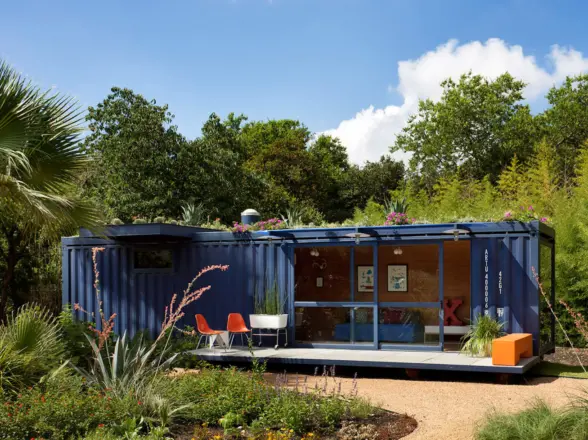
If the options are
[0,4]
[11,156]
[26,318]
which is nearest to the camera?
[26,318]

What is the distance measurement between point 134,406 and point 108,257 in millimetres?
7584

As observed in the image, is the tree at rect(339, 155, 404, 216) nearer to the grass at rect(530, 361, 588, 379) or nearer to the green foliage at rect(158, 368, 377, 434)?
the grass at rect(530, 361, 588, 379)

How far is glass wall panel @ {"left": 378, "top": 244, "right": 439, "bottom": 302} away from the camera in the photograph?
36.2 feet

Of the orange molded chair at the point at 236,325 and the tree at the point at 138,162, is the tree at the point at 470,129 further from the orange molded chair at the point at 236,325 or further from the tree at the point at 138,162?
the orange molded chair at the point at 236,325

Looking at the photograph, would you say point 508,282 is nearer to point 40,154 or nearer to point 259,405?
point 259,405

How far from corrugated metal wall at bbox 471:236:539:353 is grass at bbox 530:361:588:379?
0.33 m

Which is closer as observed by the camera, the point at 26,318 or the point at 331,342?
the point at 26,318

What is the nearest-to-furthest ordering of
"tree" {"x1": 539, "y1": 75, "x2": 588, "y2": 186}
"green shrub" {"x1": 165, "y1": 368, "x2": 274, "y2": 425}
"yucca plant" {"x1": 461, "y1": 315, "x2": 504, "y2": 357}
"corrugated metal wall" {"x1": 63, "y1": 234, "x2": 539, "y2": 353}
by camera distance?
"green shrub" {"x1": 165, "y1": 368, "x2": 274, "y2": 425} < "yucca plant" {"x1": 461, "y1": 315, "x2": 504, "y2": 357} < "corrugated metal wall" {"x1": 63, "y1": 234, "x2": 539, "y2": 353} < "tree" {"x1": 539, "y1": 75, "x2": 588, "y2": 186}

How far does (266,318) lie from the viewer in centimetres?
1152

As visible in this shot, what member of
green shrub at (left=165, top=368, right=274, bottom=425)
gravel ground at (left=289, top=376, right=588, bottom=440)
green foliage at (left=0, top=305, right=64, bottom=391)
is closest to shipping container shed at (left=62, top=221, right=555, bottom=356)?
gravel ground at (left=289, top=376, right=588, bottom=440)

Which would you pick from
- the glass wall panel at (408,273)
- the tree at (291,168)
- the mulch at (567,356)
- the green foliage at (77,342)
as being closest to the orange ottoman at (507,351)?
the glass wall panel at (408,273)

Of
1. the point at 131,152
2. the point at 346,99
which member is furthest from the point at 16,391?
the point at 346,99

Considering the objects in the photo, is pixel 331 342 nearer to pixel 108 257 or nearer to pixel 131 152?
pixel 108 257

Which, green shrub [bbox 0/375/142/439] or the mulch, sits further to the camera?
the mulch
